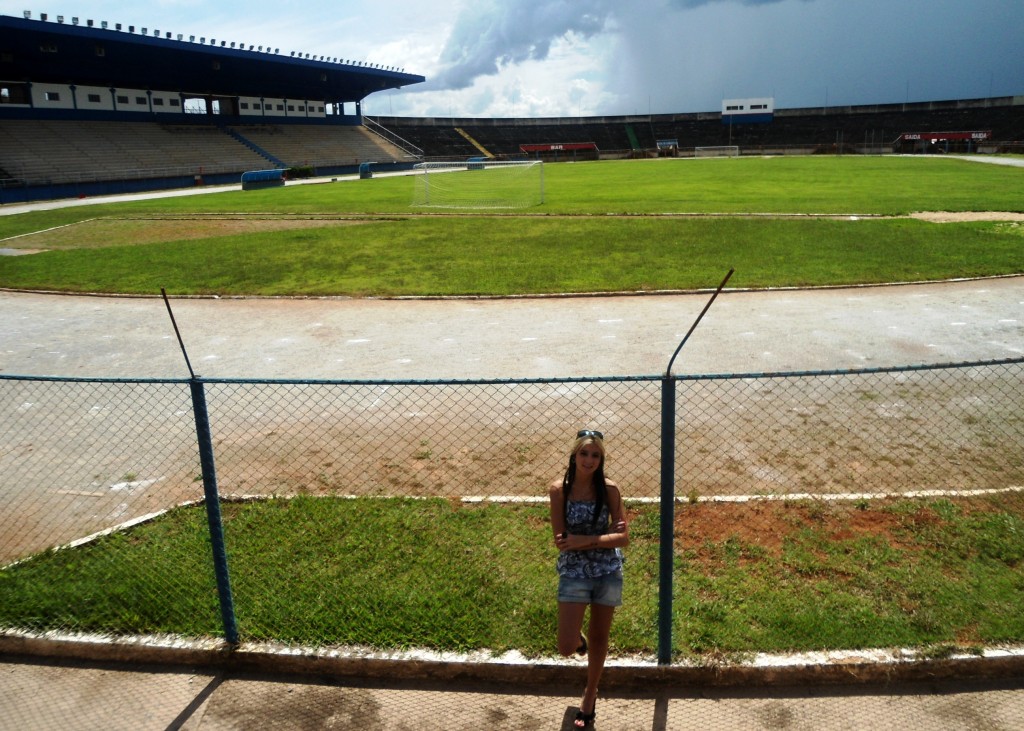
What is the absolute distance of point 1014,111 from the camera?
3066 inches

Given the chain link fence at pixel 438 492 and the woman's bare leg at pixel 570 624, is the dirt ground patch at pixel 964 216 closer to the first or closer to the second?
the chain link fence at pixel 438 492

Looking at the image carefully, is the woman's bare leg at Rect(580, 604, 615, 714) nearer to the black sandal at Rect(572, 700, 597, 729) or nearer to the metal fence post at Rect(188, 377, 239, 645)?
the black sandal at Rect(572, 700, 597, 729)

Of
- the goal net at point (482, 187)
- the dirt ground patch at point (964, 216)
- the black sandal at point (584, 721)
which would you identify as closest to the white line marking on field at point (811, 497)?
the black sandal at point (584, 721)

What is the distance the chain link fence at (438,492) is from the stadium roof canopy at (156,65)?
4624 centimetres

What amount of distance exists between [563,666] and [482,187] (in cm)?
3815

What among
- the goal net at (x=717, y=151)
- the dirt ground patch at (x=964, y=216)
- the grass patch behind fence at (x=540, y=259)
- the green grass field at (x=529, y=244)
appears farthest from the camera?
the goal net at (x=717, y=151)

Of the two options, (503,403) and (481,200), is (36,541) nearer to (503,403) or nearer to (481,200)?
(503,403)

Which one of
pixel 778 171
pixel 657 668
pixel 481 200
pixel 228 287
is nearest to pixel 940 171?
pixel 778 171

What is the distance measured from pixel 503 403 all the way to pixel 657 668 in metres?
4.98

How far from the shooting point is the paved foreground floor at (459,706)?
13.9 ft

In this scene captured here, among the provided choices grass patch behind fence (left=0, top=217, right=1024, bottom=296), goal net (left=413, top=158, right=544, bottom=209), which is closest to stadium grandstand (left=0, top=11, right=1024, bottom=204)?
goal net (left=413, top=158, right=544, bottom=209)

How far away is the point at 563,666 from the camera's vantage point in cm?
458

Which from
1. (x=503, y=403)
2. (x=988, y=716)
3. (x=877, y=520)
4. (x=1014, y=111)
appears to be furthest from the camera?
(x=1014, y=111)

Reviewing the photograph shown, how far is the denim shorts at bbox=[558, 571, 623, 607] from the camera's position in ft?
13.8
